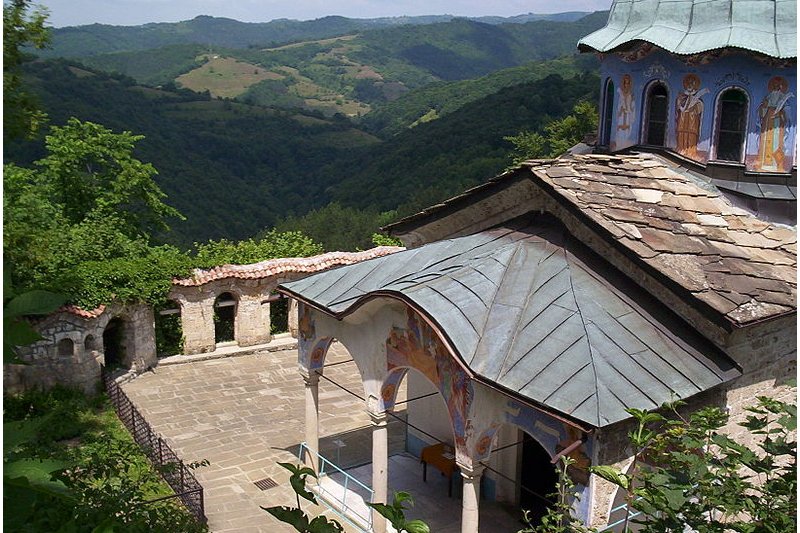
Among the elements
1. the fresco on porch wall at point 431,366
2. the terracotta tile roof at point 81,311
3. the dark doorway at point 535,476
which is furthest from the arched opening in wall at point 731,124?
the terracotta tile roof at point 81,311

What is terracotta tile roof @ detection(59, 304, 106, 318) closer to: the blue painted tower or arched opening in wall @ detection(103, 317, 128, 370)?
arched opening in wall @ detection(103, 317, 128, 370)

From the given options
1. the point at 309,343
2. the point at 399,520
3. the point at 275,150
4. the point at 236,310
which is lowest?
the point at 236,310

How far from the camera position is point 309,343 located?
1273 cm

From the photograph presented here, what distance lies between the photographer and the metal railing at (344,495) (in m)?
12.0

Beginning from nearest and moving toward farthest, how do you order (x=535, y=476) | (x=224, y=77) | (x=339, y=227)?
(x=535, y=476) → (x=339, y=227) → (x=224, y=77)

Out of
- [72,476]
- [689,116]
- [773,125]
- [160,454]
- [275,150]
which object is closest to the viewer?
[72,476]

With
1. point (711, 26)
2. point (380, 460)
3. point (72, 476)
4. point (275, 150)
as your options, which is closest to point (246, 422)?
point (380, 460)

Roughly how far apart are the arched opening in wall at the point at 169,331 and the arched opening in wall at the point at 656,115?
12352mm

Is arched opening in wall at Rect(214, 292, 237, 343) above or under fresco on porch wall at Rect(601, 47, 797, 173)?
under

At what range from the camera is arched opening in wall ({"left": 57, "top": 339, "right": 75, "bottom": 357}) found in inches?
684

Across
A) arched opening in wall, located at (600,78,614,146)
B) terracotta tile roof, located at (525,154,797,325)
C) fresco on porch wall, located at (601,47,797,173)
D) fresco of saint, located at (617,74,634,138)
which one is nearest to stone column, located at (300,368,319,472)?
terracotta tile roof, located at (525,154,797,325)

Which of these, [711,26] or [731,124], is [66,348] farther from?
[711,26]

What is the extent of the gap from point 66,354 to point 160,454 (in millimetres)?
5357

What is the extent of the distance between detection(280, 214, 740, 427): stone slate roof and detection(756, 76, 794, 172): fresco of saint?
3440mm
